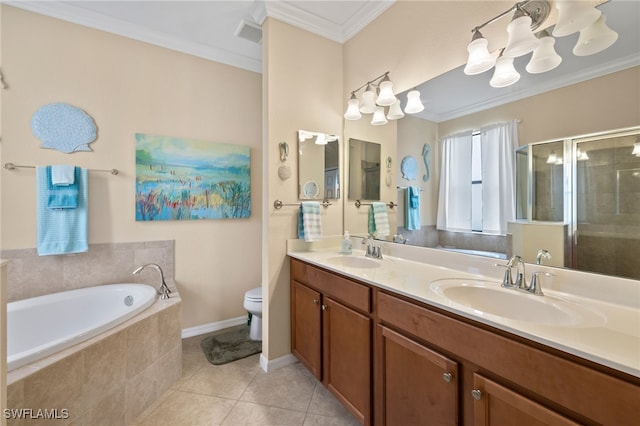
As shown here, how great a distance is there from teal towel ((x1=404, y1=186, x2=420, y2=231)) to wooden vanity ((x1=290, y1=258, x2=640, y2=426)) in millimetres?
673

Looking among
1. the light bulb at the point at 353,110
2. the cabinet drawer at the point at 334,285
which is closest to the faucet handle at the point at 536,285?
the cabinet drawer at the point at 334,285

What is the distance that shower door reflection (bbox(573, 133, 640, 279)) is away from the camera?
95cm

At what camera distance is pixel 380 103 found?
1.87 meters

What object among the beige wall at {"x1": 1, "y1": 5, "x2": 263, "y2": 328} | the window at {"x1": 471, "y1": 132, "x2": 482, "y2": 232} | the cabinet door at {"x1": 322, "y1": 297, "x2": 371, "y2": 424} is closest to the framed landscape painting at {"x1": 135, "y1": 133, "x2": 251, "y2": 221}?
the beige wall at {"x1": 1, "y1": 5, "x2": 263, "y2": 328}

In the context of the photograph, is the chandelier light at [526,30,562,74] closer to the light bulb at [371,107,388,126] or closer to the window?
the window

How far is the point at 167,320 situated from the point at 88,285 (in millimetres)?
864

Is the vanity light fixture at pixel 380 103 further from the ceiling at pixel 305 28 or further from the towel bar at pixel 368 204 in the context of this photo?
the towel bar at pixel 368 204

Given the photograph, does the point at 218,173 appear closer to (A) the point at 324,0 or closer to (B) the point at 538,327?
(A) the point at 324,0

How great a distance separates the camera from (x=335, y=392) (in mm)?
1533

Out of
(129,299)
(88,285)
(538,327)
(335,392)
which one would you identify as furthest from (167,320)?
(538,327)

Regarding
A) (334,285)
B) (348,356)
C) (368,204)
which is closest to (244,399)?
(348,356)

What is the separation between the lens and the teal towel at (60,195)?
191 centimetres

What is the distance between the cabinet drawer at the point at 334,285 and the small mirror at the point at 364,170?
80 cm

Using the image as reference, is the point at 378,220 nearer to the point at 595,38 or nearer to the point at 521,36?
the point at 521,36
